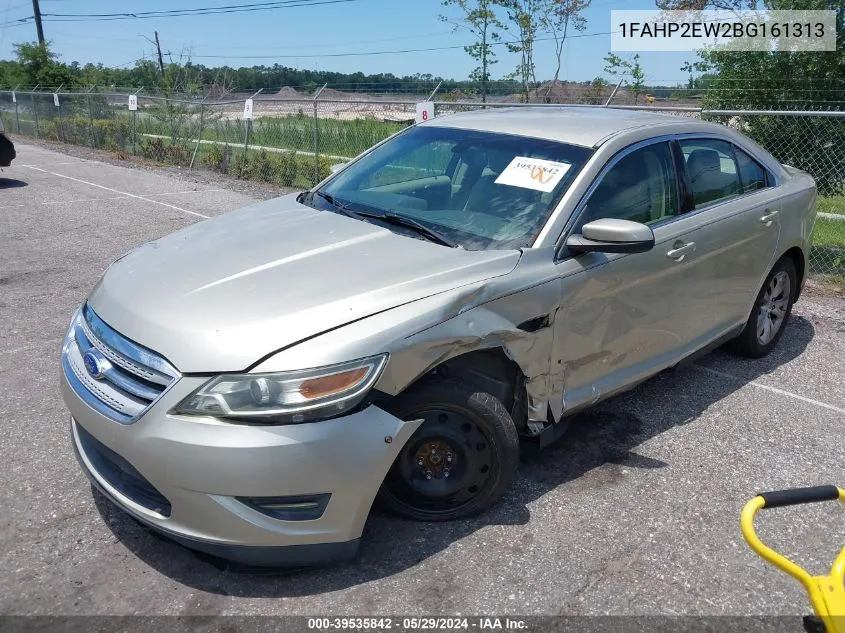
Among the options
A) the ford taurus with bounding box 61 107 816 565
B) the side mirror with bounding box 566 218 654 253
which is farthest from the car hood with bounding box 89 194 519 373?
the side mirror with bounding box 566 218 654 253

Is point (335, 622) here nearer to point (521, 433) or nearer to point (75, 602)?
point (75, 602)

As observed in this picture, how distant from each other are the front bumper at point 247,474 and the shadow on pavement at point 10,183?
477 inches

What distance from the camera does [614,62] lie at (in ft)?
53.3

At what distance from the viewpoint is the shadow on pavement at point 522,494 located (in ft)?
9.18

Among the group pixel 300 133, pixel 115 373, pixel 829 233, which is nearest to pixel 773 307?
pixel 115 373

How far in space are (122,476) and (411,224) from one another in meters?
1.70

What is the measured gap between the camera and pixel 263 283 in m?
2.95

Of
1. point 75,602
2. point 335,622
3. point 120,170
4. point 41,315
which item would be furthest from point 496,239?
point 120,170

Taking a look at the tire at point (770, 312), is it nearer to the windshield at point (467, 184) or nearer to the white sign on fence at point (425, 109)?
the windshield at point (467, 184)

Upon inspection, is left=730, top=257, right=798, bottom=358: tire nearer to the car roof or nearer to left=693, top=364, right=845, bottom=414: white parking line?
left=693, top=364, right=845, bottom=414: white parking line

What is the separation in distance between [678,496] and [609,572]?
0.75m

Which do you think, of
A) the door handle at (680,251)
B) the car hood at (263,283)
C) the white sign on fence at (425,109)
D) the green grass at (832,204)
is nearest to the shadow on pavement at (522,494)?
the car hood at (263,283)

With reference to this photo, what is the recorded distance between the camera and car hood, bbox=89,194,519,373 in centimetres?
261

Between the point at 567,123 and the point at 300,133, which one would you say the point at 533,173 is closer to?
the point at 567,123
